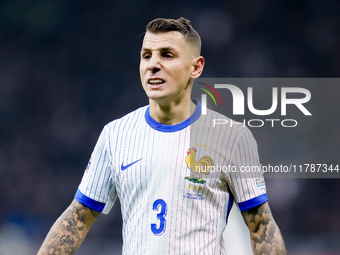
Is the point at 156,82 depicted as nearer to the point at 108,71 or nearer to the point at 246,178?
the point at 246,178

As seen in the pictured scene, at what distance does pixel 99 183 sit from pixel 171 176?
1.40 feet

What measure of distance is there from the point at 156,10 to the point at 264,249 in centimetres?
608

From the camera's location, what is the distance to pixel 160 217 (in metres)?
2.76

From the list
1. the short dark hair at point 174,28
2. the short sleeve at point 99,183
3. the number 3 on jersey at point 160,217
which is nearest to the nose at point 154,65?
the short dark hair at point 174,28

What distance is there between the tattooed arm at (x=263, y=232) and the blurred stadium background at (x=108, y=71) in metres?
5.23

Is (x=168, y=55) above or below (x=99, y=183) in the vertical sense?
above

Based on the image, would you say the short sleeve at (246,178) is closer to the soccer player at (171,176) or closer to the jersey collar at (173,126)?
the soccer player at (171,176)

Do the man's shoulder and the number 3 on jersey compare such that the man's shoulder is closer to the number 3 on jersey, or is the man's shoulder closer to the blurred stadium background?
the number 3 on jersey

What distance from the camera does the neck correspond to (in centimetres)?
294

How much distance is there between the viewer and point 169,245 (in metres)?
2.72

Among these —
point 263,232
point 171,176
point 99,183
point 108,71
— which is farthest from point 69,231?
point 108,71

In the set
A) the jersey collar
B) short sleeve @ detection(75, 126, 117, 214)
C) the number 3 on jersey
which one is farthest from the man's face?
the number 3 on jersey

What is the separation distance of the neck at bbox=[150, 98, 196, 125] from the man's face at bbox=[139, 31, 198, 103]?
1.7 inches

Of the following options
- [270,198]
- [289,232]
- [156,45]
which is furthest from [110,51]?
[156,45]
